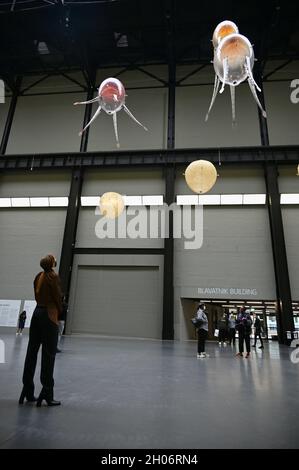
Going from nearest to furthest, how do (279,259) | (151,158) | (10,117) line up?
(279,259) < (151,158) < (10,117)

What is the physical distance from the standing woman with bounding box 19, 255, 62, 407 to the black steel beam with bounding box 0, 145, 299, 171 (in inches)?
713

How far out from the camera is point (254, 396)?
15.0 ft

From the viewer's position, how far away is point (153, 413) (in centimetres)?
346

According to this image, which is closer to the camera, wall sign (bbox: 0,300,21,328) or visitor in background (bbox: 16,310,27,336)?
visitor in background (bbox: 16,310,27,336)

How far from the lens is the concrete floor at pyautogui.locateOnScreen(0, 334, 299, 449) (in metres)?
2.60

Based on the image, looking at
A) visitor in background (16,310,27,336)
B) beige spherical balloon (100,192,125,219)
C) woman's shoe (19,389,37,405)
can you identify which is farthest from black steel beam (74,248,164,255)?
woman's shoe (19,389,37,405)

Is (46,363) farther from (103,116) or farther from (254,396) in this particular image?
(103,116)

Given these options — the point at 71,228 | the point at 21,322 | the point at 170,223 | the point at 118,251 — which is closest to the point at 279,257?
the point at 170,223

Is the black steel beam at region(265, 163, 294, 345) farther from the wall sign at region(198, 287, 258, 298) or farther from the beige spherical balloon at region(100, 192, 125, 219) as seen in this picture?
the beige spherical balloon at region(100, 192, 125, 219)

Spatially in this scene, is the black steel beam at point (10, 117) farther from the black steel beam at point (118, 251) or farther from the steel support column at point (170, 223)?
the steel support column at point (170, 223)

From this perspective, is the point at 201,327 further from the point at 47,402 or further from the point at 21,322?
the point at 21,322

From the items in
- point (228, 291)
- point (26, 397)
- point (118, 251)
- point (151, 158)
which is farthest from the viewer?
point (151, 158)

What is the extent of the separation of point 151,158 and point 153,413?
19623 millimetres

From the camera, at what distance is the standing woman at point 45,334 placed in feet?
12.5
